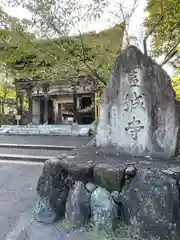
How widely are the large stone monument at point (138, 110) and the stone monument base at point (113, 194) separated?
0.33 metres

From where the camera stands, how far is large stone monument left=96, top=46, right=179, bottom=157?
2.28 metres

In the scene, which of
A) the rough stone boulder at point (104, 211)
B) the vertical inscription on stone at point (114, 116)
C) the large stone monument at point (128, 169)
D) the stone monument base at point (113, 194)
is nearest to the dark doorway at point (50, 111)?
the large stone monument at point (128, 169)

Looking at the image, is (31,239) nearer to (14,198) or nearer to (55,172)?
(55,172)

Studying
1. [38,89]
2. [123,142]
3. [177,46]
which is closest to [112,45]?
[177,46]

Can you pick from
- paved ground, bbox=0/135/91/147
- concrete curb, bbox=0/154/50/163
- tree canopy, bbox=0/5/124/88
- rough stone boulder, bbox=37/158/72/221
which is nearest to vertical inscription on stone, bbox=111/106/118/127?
rough stone boulder, bbox=37/158/72/221

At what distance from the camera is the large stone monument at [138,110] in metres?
2.28

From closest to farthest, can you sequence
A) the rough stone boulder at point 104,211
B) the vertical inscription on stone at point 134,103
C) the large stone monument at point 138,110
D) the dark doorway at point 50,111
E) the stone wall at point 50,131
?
the rough stone boulder at point 104,211 → the large stone monument at point 138,110 → the vertical inscription on stone at point 134,103 → the stone wall at point 50,131 → the dark doorway at point 50,111

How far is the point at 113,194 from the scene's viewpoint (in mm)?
1826

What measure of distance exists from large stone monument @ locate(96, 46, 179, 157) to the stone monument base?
327mm

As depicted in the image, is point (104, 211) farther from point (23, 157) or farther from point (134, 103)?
point (23, 157)

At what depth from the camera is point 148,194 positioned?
164cm

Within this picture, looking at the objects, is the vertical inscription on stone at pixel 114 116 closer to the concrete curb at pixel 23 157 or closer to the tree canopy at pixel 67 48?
the concrete curb at pixel 23 157

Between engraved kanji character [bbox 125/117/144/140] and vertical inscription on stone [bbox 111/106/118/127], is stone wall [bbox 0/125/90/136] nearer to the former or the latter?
vertical inscription on stone [bbox 111/106/118/127]

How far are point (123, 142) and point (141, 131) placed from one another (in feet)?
0.99
